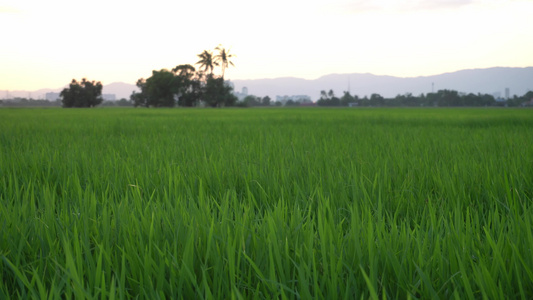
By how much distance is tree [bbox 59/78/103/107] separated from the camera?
6831 centimetres

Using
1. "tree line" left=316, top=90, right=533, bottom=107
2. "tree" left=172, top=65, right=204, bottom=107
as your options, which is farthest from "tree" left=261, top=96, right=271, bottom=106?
"tree" left=172, top=65, right=204, bottom=107

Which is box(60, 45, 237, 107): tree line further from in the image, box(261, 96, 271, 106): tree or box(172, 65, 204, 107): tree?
box(261, 96, 271, 106): tree

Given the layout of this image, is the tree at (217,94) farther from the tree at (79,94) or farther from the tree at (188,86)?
the tree at (79,94)

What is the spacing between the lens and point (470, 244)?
1016 millimetres

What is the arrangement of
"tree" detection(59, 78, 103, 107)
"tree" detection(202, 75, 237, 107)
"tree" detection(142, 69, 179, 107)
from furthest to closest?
1. "tree" detection(59, 78, 103, 107)
2. "tree" detection(142, 69, 179, 107)
3. "tree" detection(202, 75, 237, 107)

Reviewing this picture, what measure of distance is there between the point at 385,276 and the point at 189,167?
5.58ft

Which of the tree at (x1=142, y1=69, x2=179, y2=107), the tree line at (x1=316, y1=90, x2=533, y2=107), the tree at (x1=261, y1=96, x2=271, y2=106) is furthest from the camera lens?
the tree at (x1=261, y1=96, x2=271, y2=106)

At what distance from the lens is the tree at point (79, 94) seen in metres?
68.3

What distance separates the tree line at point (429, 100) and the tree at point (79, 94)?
151 ft

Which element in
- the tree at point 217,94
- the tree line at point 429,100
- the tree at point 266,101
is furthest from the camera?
the tree at point 266,101

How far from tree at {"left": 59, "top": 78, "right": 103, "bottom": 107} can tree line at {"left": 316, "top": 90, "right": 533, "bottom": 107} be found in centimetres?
4590

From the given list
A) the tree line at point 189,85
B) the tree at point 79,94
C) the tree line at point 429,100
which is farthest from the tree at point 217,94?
the tree line at point 429,100

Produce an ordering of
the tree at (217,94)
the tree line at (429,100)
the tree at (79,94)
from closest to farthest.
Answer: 1. the tree at (217,94)
2. the tree at (79,94)
3. the tree line at (429,100)

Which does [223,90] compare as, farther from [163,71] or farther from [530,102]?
[530,102]
